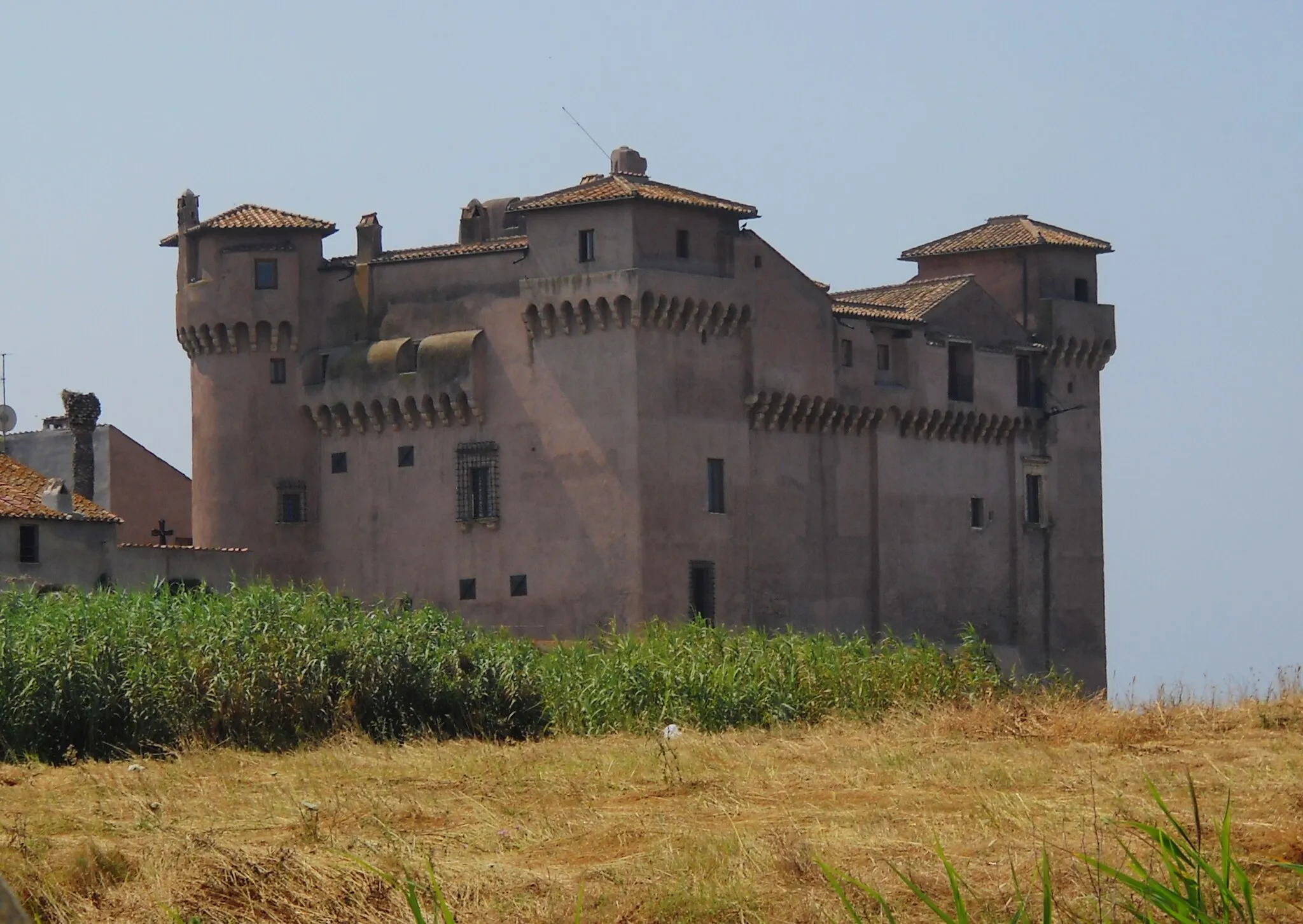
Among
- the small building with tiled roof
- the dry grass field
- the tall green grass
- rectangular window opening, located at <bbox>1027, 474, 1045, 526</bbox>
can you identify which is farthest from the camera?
rectangular window opening, located at <bbox>1027, 474, 1045, 526</bbox>

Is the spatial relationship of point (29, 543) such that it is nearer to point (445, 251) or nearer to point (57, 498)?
point (57, 498)

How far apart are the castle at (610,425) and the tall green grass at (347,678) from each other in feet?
34.1

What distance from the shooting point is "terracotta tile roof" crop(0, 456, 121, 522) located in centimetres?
3850

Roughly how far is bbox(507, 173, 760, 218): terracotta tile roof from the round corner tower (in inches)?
187

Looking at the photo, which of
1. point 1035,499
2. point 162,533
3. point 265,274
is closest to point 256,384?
point 265,274

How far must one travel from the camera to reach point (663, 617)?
134 feet

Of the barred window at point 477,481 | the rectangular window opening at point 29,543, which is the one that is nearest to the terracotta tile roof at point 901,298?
the barred window at point 477,481

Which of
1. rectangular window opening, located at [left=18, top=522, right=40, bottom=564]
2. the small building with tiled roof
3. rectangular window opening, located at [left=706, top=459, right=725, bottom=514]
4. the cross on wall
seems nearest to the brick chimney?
the cross on wall

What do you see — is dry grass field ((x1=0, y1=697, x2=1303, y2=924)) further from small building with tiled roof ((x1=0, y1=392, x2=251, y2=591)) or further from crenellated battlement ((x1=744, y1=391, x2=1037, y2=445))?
crenellated battlement ((x1=744, y1=391, x2=1037, y2=445))

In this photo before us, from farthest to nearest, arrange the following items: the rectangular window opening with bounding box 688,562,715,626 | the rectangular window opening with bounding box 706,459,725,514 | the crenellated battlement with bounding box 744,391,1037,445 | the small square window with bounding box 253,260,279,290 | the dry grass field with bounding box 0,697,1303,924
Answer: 1. the small square window with bounding box 253,260,279,290
2. the crenellated battlement with bounding box 744,391,1037,445
3. the rectangular window opening with bounding box 706,459,725,514
4. the rectangular window opening with bounding box 688,562,715,626
5. the dry grass field with bounding box 0,697,1303,924

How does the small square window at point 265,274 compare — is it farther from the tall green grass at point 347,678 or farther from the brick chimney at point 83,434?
the tall green grass at point 347,678

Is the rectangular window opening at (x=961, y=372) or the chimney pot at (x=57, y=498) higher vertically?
the rectangular window opening at (x=961, y=372)

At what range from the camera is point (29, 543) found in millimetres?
38625

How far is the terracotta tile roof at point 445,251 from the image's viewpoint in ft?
142
